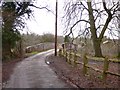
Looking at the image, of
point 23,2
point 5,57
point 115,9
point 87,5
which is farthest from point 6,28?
point 115,9

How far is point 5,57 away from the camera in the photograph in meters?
29.6

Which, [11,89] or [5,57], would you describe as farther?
[5,57]

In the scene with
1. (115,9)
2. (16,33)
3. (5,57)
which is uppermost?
(115,9)

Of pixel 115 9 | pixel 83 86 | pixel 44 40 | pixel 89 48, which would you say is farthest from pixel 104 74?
pixel 44 40

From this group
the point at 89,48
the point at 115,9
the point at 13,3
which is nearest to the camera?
the point at 115,9

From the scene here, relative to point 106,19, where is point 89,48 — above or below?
below

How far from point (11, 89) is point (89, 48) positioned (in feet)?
102

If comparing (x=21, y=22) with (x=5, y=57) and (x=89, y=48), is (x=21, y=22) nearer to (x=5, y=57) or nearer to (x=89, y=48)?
(x=5, y=57)

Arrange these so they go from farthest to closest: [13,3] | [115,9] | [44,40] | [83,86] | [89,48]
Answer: [44,40]
[89,48]
[13,3]
[115,9]
[83,86]

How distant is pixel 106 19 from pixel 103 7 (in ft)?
4.09

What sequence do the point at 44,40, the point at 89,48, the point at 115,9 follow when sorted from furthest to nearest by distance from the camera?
1. the point at 44,40
2. the point at 89,48
3. the point at 115,9

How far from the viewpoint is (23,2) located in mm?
33125

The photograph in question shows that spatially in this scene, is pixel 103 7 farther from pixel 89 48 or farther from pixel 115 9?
pixel 89 48

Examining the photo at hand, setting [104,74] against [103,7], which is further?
[103,7]
